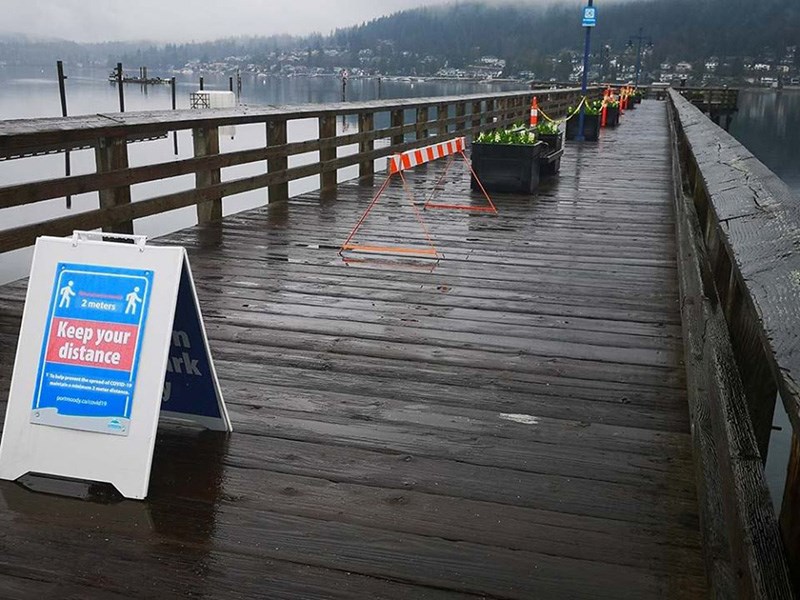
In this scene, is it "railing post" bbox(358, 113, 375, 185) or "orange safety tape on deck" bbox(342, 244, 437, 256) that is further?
"railing post" bbox(358, 113, 375, 185)

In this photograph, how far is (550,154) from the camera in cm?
1100

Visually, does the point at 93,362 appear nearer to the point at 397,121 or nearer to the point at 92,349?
the point at 92,349

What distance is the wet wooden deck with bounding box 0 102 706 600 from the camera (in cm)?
230

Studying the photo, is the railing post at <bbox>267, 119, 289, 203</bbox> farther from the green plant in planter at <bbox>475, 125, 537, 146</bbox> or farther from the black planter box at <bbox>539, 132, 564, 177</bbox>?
the black planter box at <bbox>539, 132, 564, 177</bbox>

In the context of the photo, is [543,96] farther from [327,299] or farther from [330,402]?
[330,402]

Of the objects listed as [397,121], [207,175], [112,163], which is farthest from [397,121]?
[112,163]

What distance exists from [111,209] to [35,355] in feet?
11.4

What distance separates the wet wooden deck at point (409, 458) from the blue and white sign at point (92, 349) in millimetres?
271

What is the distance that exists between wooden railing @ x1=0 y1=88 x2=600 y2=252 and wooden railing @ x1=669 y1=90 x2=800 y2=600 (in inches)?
149

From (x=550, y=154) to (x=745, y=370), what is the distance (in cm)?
854

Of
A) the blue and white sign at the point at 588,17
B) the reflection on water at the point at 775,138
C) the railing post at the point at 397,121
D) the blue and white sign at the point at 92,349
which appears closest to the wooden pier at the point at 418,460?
the blue and white sign at the point at 92,349

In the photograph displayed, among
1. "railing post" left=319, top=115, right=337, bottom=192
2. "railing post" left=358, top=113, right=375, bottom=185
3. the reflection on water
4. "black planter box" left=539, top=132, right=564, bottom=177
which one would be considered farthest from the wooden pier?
the reflection on water

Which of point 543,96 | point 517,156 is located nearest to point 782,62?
point 543,96

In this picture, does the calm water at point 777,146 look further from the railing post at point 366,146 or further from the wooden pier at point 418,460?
the railing post at point 366,146
